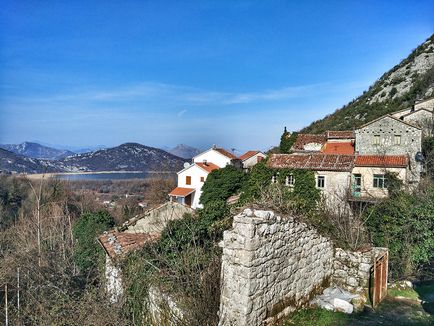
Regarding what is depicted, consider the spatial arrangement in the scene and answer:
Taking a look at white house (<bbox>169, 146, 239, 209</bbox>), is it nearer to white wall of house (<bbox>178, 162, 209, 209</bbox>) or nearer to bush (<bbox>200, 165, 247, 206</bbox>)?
white wall of house (<bbox>178, 162, 209, 209</bbox>)

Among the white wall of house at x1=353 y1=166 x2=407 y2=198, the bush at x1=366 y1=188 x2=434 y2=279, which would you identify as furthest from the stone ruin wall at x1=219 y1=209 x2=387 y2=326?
the white wall of house at x1=353 y1=166 x2=407 y2=198

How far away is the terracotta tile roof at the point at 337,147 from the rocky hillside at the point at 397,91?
39.4 feet

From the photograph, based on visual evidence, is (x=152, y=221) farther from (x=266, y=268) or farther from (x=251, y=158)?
(x=251, y=158)

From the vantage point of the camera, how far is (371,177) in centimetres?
2330

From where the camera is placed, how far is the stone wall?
210 inches

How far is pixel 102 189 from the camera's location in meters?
86.7

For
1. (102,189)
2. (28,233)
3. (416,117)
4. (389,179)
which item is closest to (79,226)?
(28,233)

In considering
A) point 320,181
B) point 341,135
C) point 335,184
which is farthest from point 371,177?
point 341,135

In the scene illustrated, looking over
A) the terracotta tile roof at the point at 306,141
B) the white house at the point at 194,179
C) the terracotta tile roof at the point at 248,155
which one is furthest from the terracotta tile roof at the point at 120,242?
the terracotta tile roof at the point at 248,155

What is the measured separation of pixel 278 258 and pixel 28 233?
23.7 meters

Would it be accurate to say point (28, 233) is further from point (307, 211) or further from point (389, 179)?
point (389, 179)

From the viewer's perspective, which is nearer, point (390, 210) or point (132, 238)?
point (132, 238)

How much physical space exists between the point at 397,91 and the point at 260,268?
48.8 m

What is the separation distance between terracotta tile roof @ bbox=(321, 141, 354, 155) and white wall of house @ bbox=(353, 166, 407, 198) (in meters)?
5.17
